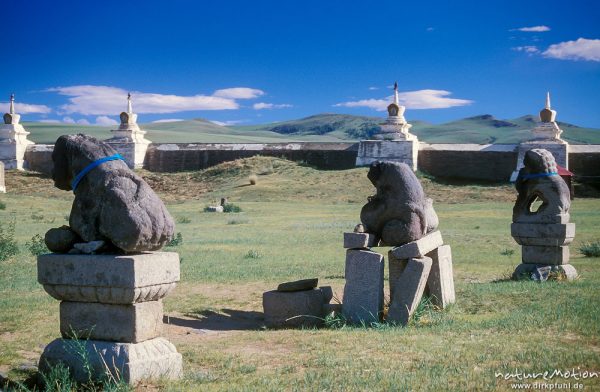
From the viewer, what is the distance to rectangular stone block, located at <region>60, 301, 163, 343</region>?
5469 mm

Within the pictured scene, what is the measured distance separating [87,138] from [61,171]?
38 centimetres

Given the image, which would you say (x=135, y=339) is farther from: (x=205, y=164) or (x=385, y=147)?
(x=205, y=164)

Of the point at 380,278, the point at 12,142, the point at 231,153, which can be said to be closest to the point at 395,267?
the point at 380,278

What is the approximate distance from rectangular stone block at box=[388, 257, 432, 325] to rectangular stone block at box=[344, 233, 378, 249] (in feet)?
1.98

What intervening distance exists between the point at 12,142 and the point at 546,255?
41.5m

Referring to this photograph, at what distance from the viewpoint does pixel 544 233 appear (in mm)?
11273

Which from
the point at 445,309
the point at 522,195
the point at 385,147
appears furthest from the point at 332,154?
the point at 445,309

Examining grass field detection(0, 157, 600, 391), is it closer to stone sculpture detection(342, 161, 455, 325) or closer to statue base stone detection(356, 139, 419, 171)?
stone sculpture detection(342, 161, 455, 325)

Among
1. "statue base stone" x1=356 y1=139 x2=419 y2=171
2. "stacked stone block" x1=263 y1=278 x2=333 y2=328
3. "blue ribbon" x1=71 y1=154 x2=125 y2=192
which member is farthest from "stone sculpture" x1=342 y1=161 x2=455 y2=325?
"statue base stone" x1=356 y1=139 x2=419 y2=171

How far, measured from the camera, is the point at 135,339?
5457mm

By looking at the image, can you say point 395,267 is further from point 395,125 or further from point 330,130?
point 330,130

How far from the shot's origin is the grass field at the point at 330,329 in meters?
5.51

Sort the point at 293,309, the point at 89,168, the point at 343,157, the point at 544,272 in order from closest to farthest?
the point at 89,168 < the point at 293,309 < the point at 544,272 < the point at 343,157

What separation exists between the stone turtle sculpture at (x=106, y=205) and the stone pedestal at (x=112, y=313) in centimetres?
15
